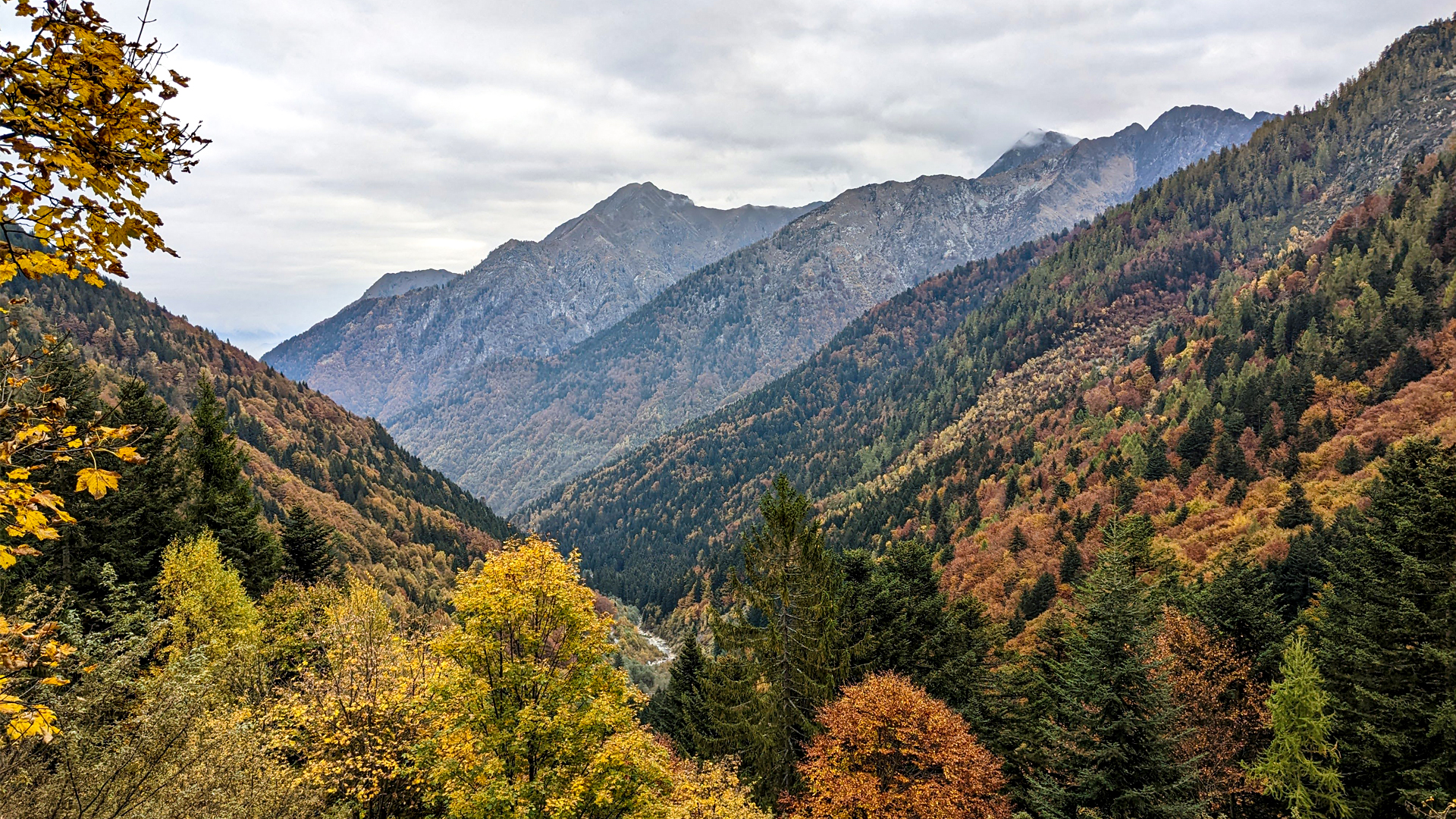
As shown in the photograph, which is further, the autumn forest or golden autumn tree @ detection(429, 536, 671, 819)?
golden autumn tree @ detection(429, 536, 671, 819)

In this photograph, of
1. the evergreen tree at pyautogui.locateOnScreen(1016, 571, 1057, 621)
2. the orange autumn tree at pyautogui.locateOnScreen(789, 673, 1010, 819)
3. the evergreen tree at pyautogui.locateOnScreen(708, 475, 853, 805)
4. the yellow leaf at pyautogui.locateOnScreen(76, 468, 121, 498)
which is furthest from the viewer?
the evergreen tree at pyautogui.locateOnScreen(1016, 571, 1057, 621)

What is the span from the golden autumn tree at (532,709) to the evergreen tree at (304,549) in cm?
3570

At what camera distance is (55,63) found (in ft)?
19.0

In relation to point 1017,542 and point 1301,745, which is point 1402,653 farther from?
point 1017,542

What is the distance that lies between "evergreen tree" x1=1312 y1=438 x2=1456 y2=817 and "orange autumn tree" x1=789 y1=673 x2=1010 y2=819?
16.1 meters

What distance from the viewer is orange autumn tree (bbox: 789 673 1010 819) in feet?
96.9

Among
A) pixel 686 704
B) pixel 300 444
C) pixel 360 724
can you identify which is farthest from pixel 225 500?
pixel 300 444

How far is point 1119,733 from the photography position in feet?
84.7

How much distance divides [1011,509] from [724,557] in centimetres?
10379

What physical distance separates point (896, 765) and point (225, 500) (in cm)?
4490

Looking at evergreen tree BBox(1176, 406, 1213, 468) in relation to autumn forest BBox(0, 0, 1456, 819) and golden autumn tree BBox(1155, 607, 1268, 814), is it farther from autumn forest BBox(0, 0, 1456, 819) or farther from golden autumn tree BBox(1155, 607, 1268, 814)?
golden autumn tree BBox(1155, 607, 1268, 814)

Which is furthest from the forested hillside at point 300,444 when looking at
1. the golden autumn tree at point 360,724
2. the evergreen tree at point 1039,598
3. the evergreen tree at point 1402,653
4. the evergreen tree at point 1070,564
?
the evergreen tree at point 1402,653

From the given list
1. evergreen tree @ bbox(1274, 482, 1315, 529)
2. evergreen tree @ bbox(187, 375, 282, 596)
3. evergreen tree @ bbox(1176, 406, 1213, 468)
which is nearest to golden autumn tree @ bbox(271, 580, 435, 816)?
evergreen tree @ bbox(187, 375, 282, 596)

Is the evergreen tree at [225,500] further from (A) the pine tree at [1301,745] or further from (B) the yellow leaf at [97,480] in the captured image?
(A) the pine tree at [1301,745]
